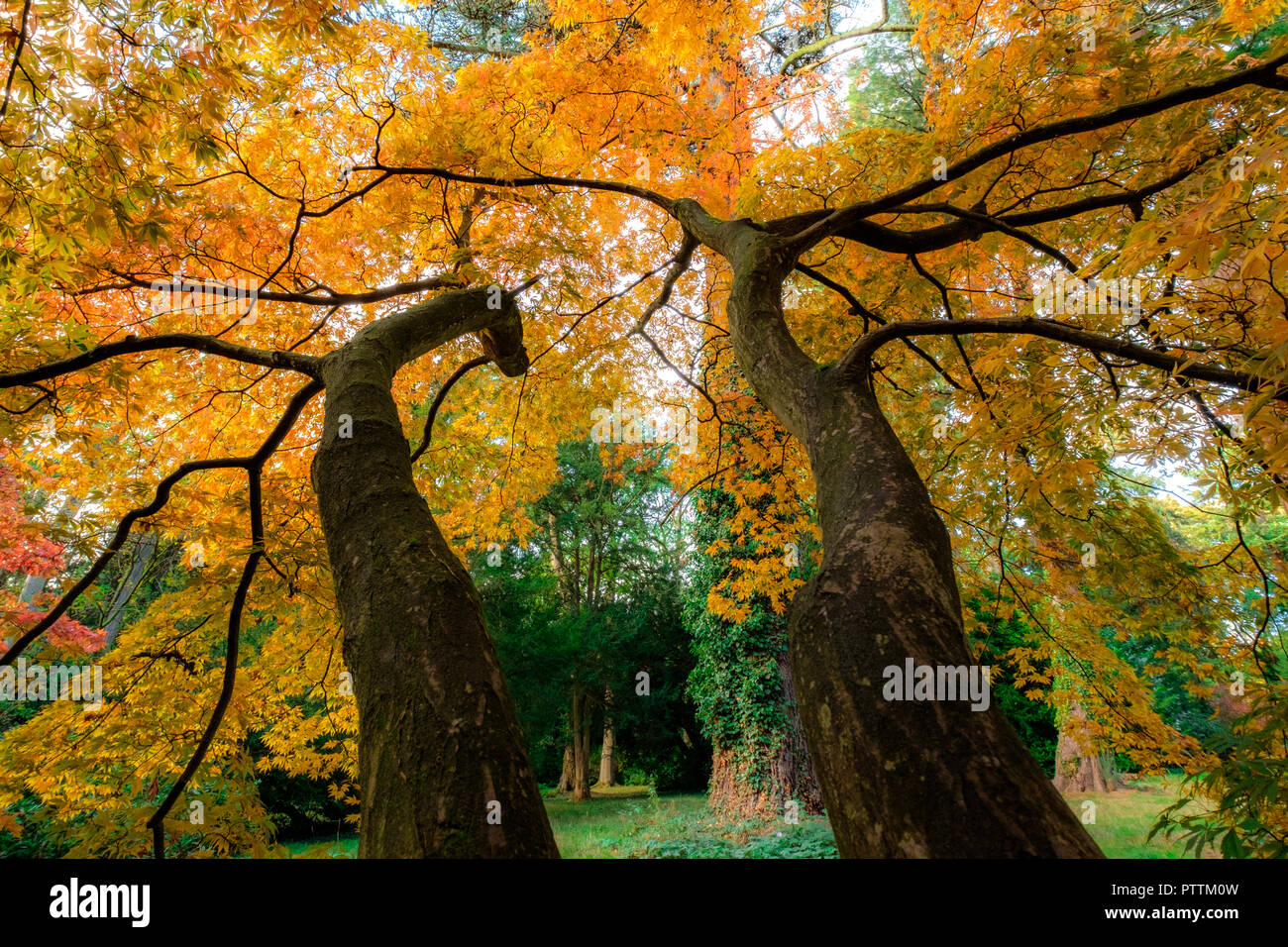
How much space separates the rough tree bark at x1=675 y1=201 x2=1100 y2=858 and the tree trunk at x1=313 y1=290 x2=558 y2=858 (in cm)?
70

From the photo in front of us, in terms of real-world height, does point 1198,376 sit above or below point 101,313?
below

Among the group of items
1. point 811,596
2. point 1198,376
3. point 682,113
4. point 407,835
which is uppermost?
point 682,113

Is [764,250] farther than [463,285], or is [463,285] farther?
[463,285]

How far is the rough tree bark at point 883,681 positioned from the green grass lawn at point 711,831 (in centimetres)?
599

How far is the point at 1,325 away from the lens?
288 cm

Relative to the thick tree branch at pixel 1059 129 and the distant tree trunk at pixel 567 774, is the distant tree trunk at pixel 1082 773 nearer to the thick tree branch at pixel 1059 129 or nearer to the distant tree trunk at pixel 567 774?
the distant tree trunk at pixel 567 774

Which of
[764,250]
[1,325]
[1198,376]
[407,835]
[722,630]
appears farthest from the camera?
[722,630]

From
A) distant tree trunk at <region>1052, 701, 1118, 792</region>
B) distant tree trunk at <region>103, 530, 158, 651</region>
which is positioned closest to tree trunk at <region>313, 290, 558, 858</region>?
distant tree trunk at <region>103, 530, 158, 651</region>

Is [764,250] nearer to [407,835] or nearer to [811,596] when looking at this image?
[811,596]

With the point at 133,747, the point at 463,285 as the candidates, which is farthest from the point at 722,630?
the point at 133,747

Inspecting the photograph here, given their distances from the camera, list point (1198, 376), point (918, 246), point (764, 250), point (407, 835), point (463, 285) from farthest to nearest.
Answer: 1. point (463, 285)
2. point (918, 246)
3. point (764, 250)
4. point (1198, 376)
5. point (407, 835)

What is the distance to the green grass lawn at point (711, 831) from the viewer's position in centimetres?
689

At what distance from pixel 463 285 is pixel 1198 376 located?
4.33 m

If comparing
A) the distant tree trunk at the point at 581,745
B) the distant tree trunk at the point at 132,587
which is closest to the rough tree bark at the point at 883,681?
the distant tree trunk at the point at 132,587
